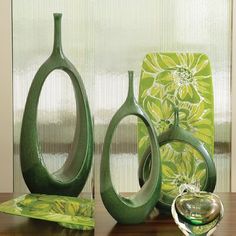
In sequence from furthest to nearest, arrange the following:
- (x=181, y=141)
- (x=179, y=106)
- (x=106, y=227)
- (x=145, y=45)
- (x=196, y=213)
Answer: (x=145, y=45)
(x=179, y=106)
(x=181, y=141)
(x=106, y=227)
(x=196, y=213)

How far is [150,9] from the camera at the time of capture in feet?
8.68

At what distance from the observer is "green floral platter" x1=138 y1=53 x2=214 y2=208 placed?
1609mm

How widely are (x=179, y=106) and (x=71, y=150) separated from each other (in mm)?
352

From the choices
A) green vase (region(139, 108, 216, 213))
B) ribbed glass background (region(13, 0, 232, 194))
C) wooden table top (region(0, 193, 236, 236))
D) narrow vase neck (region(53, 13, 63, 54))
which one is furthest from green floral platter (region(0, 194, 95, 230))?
ribbed glass background (region(13, 0, 232, 194))

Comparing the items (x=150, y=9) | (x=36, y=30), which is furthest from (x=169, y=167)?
(x=150, y=9)

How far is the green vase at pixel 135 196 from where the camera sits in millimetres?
1408

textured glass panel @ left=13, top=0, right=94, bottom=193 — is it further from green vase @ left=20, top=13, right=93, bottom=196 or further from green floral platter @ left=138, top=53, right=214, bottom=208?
green floral platter @ left=138, top=53, right=214, bottom=208

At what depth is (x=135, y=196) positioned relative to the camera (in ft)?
4.85

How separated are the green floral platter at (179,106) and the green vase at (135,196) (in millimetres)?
121

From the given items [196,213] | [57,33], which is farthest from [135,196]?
[57,33]

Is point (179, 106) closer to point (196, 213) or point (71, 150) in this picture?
point (71, 150)

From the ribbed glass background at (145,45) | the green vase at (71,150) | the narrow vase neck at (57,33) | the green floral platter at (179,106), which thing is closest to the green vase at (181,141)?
the green floral platter at (179,106)

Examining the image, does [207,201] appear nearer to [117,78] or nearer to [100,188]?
[100,188]

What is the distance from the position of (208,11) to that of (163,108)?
45.0 inches
